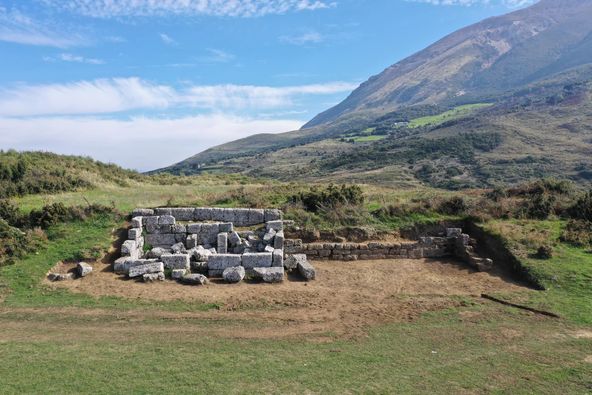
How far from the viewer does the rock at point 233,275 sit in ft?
53.2

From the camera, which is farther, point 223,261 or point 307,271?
point 223,261

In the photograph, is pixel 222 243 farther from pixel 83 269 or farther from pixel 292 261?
pixel 83 269

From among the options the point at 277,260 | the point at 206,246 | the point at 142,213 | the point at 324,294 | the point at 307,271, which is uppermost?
the point at 142,213

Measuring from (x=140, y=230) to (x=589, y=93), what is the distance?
12196 cm

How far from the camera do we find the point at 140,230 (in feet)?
62.2

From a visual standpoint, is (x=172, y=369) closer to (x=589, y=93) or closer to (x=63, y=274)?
(x=63, y=274)

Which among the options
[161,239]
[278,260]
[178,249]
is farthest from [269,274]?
[161,239]

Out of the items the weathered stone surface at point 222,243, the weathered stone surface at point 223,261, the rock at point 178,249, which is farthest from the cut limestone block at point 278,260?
the rock at point 178,249

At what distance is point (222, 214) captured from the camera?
67.5 feet

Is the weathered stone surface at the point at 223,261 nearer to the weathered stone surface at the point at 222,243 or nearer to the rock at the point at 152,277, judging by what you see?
the weathered stone surface at the point at 222,243

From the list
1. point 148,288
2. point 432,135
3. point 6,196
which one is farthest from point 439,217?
point 432,135

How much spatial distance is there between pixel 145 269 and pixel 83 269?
2311 millimetres

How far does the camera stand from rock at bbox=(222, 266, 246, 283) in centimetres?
1622

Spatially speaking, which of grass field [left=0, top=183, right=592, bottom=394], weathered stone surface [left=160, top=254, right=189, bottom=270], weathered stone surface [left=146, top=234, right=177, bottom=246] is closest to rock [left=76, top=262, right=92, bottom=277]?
grass field [left=0, top=183, right=592, bottom=394]
